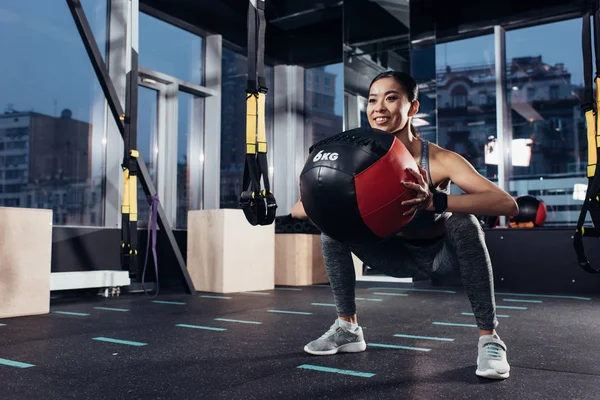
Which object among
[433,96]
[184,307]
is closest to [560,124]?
[433,96]

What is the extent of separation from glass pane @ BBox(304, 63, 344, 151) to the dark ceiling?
1.27 feet

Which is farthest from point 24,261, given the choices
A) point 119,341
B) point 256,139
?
point 256,139

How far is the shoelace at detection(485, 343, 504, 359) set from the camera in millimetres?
→ 1705

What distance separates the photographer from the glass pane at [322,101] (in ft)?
22.1

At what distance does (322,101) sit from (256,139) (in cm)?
515

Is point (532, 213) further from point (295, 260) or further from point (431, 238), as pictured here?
point (431, 238)

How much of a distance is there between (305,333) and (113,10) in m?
3.52

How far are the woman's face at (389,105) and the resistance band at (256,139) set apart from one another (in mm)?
378

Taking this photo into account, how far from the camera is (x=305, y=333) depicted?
2533 mm

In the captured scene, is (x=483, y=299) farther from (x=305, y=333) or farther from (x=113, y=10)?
(x=113, y=10)

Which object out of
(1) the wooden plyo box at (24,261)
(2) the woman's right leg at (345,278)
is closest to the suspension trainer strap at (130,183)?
(1) the wooden plyo box at (24,261)

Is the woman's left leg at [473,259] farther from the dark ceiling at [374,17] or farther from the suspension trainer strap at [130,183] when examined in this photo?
the dark ceiling at [374,17]

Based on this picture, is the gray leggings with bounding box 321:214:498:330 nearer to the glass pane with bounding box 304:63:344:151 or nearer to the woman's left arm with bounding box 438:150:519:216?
the woman's left arm with bounding box 438:150:519:216

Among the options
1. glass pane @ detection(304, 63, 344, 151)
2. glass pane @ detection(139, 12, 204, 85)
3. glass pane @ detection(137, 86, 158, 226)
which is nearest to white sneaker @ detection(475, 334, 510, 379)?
glass pane @ detection(137, 86, 158, 226)
